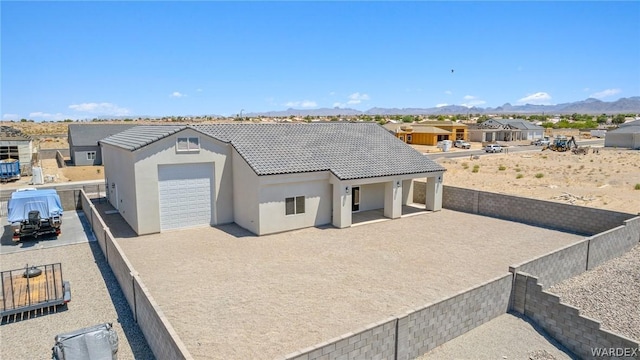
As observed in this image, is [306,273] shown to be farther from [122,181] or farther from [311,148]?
[122,181]

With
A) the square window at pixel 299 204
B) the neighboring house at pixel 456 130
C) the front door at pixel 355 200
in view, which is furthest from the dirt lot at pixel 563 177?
the neighboring house at pixel 456 130

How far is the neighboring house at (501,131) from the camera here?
8244 centimetres

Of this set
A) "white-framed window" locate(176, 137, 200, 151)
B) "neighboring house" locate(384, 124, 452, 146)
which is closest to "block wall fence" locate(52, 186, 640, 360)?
"white-framed window" locate(176, 137, 200, 151)

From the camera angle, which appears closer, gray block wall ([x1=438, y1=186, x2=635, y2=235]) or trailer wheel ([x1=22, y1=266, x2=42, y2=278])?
trailer wheel ([x1=22, y1=266, x2=42, y2=278])

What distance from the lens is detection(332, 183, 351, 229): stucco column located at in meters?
21.5

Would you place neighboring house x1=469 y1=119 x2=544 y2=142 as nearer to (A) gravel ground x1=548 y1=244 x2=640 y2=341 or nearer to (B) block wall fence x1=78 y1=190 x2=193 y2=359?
(A) gravel ground x1=548 y1=244 x2=640 y2=341

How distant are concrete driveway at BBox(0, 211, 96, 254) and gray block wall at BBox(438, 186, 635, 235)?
2003cm

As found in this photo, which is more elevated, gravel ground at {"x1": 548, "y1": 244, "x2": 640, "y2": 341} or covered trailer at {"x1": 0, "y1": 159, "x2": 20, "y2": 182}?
covered trailer at {"x1": 0, "y1": 159, "x2": 20, "y2": 182}

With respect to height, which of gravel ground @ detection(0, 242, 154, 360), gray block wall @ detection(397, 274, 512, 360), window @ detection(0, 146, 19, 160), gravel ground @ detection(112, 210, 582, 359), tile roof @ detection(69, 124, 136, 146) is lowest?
gravel ground @ detection(0, 242, 154, 360)

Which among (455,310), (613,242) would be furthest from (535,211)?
(455,310)

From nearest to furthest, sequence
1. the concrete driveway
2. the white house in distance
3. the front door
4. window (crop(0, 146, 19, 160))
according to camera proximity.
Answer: the concrete driveway < the white house in distance < the front door < window (crop(0, 146, 19, 160))

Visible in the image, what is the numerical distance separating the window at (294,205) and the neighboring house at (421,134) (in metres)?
54.9

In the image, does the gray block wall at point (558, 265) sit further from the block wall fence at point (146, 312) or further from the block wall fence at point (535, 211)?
the block wall fence at point (146, 312)

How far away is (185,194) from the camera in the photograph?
21.1 metres
